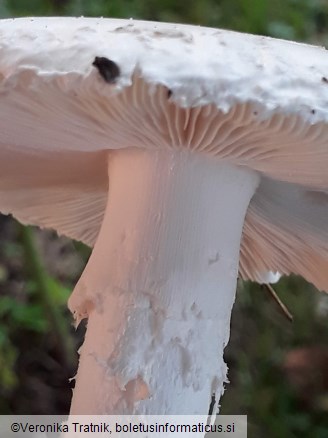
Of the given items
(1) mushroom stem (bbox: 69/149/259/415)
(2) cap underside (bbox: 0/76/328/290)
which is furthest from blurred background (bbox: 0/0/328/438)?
(1) mushroom stem (bbox: 69/149/259/415)

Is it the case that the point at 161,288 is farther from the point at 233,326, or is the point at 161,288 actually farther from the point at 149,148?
the point at 233,326

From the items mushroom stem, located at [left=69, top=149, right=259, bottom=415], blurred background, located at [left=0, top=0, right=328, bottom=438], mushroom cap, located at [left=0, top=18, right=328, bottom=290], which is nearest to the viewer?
mushroom cap, located at [left=0, top=18, right=328, bottom=290]

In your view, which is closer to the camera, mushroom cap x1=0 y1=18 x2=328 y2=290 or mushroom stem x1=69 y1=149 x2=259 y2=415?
mushroom cap x1=0 y1=18 x2=328 y2=290

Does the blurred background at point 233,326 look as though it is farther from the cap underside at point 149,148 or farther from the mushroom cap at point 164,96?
the mushroom cap at point 164,96

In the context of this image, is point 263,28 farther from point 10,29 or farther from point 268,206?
point 10,29

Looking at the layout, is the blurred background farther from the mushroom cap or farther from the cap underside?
the mushroom cap

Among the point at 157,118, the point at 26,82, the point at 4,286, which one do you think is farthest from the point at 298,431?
the point at 26,82
